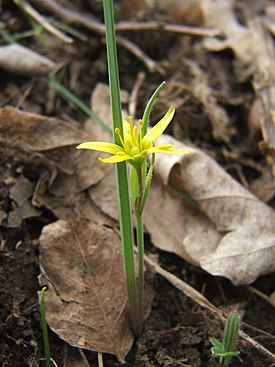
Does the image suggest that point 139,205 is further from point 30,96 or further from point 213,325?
point 30,96

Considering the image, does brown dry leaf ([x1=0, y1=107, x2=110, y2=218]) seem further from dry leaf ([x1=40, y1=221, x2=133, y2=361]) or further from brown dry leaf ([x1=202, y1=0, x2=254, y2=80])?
brown dry leaf ([x1=202, y1=0, x2=254, y2=80])

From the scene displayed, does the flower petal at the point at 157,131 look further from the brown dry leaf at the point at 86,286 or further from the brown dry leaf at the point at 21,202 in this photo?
the brown dry leaf at the point at 21,202

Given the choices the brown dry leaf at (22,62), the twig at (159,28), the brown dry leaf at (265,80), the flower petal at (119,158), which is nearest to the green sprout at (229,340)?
the flower petal at (119,158)

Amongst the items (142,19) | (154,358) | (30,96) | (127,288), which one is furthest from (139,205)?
(142,19)

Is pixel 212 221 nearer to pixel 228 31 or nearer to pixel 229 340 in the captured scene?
pixel 229 340

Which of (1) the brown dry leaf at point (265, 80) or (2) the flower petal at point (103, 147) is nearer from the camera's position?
(2) the flower petal at point (103, 147)
